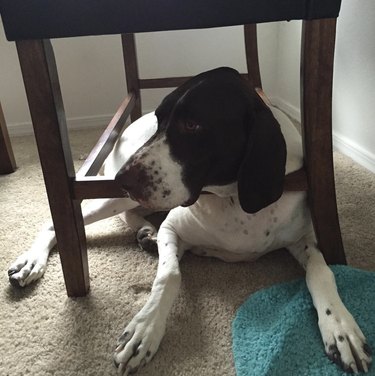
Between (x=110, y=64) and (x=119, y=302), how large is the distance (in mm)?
1493

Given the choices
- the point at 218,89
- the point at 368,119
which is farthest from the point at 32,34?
the point at 368,119

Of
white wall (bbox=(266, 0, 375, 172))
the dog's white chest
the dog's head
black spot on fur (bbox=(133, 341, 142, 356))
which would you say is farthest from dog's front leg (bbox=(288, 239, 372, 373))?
white wall (bbox=(266, 0, 375, 172))

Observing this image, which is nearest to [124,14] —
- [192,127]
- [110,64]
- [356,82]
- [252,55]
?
[192,127]

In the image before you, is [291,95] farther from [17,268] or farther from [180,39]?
[17,268]

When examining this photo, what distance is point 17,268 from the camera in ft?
3.63

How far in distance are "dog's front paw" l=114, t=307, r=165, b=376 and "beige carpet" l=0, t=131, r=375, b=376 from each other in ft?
0.07

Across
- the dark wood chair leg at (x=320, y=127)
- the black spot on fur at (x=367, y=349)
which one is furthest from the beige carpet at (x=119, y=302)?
the black spot on fur at (x=367, y=349)

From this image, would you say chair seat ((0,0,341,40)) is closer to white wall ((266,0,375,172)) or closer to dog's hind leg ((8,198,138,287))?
dog's hind leg ((8,198,138,287))

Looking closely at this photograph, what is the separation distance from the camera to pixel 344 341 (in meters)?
0.82

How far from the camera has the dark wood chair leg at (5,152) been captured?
5.66ft

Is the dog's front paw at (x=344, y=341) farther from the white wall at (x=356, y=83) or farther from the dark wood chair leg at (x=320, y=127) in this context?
the white wall at (x=356, y=83)

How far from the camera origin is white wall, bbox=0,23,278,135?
7.18ft

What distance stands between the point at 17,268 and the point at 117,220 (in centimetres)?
36

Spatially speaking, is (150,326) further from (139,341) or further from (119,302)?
(119,302)
